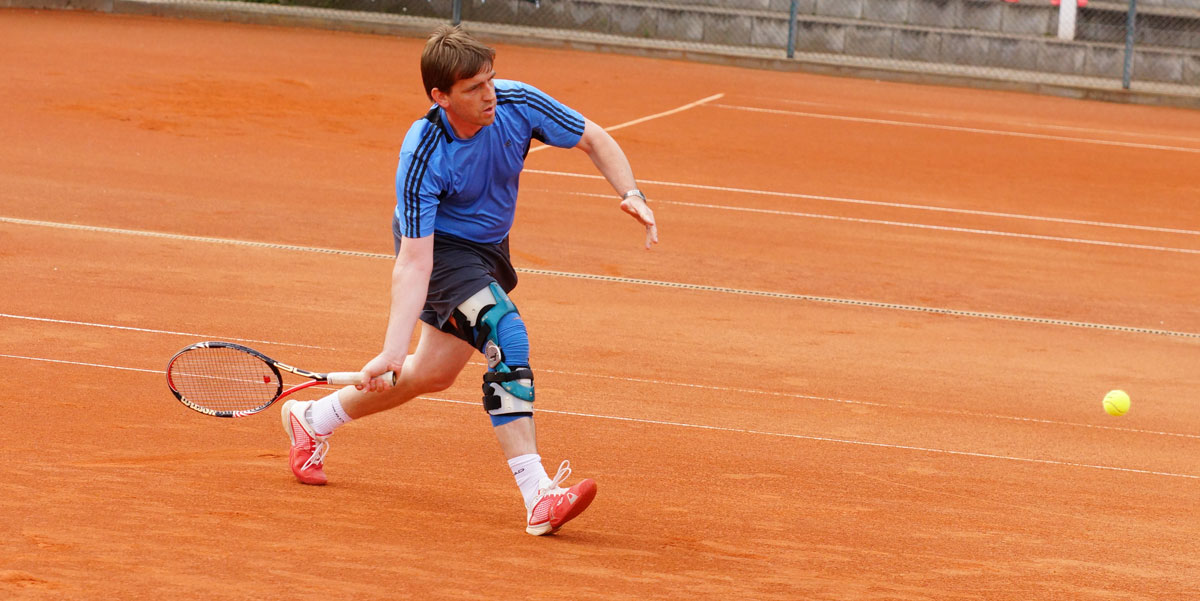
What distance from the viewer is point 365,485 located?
5.46 m

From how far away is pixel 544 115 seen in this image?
5.11 meters

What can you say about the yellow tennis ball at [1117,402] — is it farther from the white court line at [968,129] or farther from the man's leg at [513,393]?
the white court line at [968,129]

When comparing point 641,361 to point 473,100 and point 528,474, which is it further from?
point 473,100

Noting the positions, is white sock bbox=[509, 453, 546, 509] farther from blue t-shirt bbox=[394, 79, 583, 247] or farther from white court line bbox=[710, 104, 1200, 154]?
white court line bbox=[710, 104, 1200, 154]

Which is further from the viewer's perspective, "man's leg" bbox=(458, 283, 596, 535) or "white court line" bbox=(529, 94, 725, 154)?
"white court line" bbox=(529, 94, 725, 154)

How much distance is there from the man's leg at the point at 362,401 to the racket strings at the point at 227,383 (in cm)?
25

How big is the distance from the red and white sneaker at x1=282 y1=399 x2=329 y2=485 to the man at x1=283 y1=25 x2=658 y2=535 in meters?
0.27

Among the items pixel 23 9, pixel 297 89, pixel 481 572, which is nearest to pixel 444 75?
pixel 481 572

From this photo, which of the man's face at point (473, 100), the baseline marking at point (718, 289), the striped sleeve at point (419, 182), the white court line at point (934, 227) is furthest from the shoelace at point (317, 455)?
the white court line at point (934, 227)

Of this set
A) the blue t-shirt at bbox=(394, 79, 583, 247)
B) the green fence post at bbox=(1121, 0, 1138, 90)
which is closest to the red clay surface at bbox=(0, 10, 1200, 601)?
the blue t-shirt at bbox=(394, 79, 583, 247)

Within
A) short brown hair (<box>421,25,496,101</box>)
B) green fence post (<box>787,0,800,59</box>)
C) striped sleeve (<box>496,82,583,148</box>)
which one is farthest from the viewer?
green fence post (<box>787,0,800,59</box>)

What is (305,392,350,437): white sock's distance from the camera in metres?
5.40

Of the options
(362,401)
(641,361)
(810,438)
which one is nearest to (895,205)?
(641,361)

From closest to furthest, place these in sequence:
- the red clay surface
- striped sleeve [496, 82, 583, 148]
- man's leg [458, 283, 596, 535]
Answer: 1. the red clay surface
2. man's leg [458, 283, 596, 535]
3. striped sleeve [496, 82, 583, 148]
